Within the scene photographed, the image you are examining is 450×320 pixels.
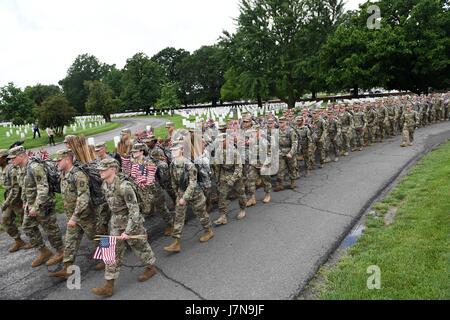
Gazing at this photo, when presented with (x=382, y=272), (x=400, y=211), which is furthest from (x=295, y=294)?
(x=400, y=211)

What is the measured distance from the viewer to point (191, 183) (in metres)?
6.38

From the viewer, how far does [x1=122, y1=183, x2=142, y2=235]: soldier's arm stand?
5238 mm

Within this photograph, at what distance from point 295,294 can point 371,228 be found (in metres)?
2.79

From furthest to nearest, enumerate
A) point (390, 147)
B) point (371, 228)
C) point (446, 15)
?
point (446, 15) → point (390, 147) → point (371, 228)

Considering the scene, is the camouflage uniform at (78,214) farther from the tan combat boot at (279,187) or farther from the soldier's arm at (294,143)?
the soldier's arm at (294,143)

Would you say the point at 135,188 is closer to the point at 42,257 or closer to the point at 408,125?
the point at 42,257

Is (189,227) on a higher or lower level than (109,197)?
lower

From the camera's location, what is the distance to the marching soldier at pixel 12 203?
23.2ft

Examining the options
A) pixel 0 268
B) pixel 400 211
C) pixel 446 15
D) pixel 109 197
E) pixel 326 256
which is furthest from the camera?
pixel 446 15

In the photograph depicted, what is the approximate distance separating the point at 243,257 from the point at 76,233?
277 centimetres

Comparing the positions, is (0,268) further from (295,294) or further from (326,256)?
(326,256)

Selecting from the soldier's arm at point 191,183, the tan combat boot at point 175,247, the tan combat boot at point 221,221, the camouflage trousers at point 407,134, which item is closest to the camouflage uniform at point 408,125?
the camouflage trousers at point 407,134

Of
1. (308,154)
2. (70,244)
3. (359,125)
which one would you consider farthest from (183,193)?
(359,125)
